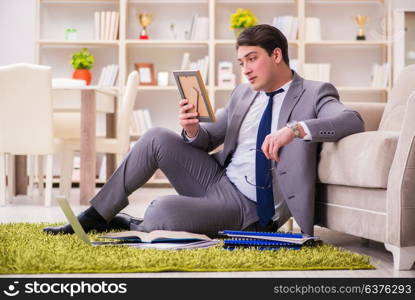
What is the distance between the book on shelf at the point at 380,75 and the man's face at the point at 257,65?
384 centimetres

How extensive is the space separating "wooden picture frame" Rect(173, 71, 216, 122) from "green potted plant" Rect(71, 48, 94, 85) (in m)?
3.73

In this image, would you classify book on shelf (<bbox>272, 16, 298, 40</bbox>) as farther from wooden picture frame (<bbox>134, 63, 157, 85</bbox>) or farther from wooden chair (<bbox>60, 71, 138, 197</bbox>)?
wooden chair (<bbox>60, 71, 138, 197</bbox>)

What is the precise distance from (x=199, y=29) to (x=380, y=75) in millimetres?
1632

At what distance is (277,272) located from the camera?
1727 mm

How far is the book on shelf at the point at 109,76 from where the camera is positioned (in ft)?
19.8

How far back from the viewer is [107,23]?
6008mm

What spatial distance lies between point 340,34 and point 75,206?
129 inches

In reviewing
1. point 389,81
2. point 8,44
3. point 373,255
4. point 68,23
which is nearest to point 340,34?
point 389,81

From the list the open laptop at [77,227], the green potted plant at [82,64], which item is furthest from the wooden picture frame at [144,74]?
the open laptop at [77,227]

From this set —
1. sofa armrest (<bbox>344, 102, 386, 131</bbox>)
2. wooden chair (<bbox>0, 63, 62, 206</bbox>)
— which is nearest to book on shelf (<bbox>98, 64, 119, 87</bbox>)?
wooden chair (<bbox>0, 63, 62, 206</bbox>)

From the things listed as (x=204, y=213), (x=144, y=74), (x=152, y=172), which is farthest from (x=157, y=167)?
(x=144, y=74)

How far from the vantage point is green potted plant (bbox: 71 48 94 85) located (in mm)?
5859

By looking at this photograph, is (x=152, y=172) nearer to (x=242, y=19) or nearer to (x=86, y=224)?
(x=86, y=224)

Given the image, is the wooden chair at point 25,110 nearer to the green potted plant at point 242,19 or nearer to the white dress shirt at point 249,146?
the white dress shirt at point 249,146
